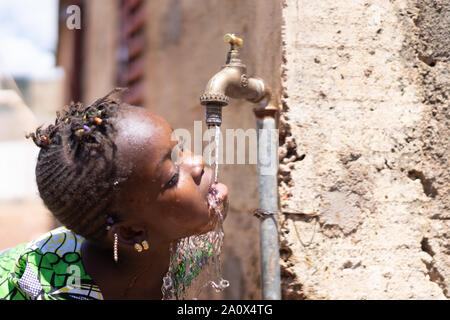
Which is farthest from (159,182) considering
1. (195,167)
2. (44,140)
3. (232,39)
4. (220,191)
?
(232,39)

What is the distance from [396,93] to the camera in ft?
6.18

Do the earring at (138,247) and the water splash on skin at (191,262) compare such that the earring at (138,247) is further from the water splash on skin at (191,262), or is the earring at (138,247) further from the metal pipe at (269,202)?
the metal pipe at (269,202)

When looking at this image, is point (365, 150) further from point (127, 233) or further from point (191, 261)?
point (127, 233)

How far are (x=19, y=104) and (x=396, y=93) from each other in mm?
5982

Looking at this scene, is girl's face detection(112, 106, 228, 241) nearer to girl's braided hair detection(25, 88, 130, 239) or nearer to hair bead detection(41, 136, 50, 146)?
girl's braided hair detection(25, 88, 130, 239)

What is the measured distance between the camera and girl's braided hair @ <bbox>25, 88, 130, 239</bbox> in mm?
1485

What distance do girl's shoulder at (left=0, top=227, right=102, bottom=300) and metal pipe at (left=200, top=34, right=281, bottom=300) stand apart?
1.78 feet

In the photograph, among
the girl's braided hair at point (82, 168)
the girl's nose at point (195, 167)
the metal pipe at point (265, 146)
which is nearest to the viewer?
the girl's braided hair at point (82, 168)

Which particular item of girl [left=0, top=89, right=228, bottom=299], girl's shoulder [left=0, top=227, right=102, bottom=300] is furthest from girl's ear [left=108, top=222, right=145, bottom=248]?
girl's shoulder [left=0, top=227, right=102, bottom=300]

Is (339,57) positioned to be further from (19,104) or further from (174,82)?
(19,104)

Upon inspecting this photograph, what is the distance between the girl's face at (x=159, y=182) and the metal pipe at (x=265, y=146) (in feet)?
0.83

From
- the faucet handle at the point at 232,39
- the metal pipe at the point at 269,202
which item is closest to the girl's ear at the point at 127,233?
the metal pipe at the point at 269,202

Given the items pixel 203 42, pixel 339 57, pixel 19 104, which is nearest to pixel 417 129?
pixel 339 57

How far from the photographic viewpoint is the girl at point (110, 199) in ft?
4.91
